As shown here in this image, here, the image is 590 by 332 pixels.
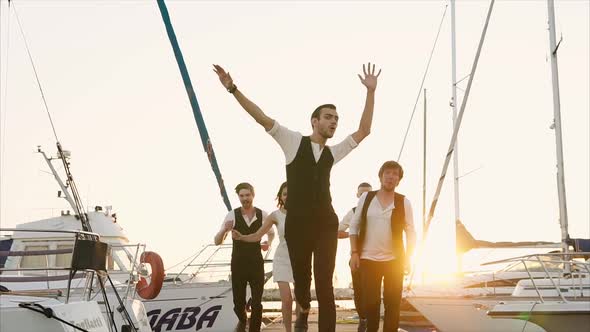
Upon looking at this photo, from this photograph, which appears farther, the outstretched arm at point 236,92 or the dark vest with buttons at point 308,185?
the dark vest with buttons at point 308,185

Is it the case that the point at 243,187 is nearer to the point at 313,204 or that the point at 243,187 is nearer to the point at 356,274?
the point at 356,274

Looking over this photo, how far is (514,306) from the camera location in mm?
9500

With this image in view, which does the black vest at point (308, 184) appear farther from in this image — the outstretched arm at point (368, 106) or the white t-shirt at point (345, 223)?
the white t-shirt at point (345, 223)

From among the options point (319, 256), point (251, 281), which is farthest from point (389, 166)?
point (251, 281)

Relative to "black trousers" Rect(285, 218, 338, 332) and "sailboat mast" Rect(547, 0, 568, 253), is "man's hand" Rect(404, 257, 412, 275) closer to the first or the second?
"black trousers" Rect(285, 218, 338, 332)

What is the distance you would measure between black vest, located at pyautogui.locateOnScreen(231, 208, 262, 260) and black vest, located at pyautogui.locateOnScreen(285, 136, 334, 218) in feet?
11.3

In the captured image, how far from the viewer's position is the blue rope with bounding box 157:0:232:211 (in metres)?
16.2

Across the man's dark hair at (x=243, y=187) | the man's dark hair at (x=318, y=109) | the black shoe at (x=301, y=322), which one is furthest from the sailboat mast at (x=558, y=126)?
the man's dark hair at (x=318, y=109)

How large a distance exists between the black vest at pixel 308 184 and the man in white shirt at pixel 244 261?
347 cm

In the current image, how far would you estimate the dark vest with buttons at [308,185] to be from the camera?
24.2ft

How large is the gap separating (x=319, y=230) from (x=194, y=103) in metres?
11.1

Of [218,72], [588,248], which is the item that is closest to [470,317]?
[218,72]

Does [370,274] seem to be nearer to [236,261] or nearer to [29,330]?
[236,261]

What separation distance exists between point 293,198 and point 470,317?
392 cm
